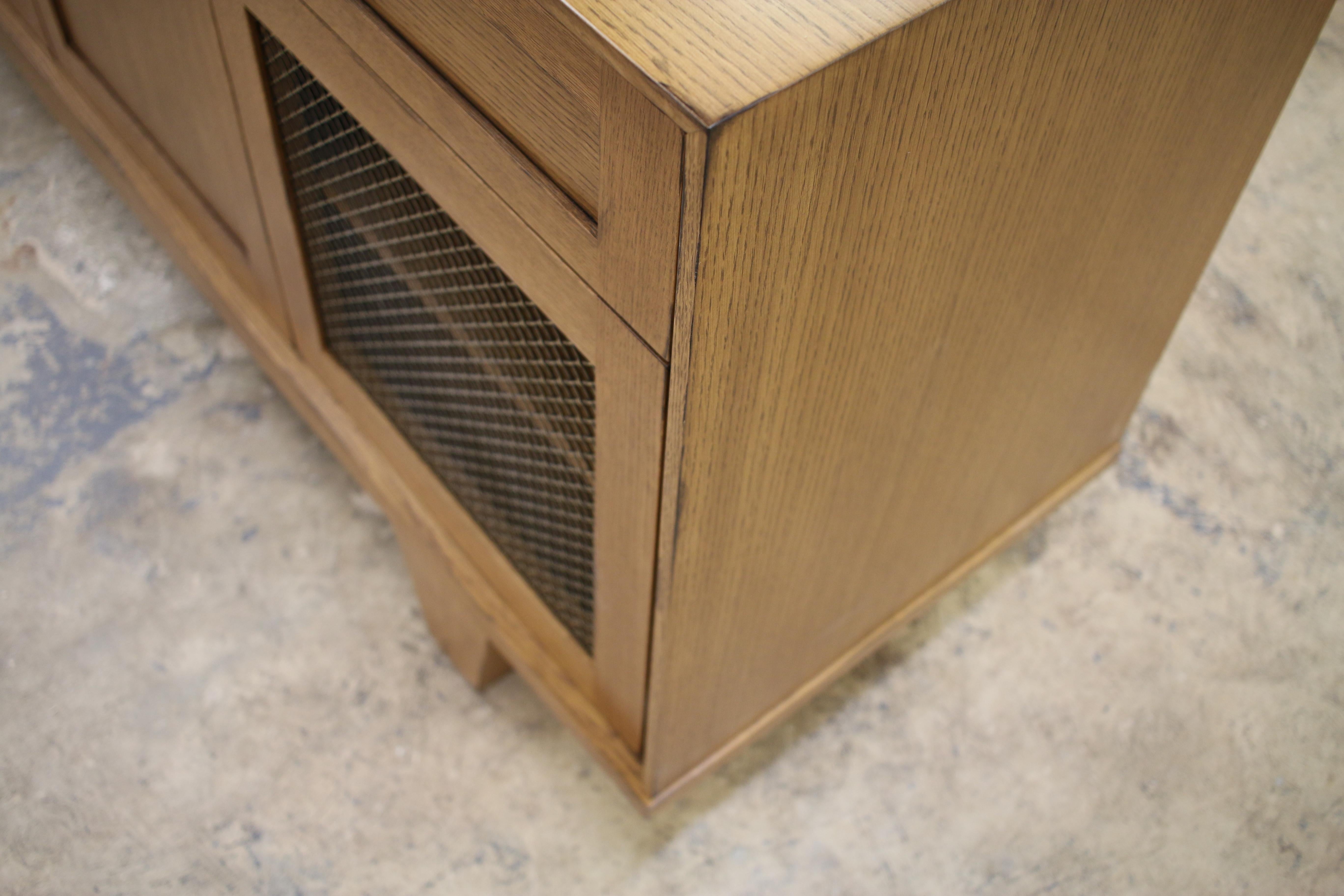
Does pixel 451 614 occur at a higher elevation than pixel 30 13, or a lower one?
lower

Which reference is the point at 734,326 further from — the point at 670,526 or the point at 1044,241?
the point at 1044,241

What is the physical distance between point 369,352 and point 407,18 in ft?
1.63

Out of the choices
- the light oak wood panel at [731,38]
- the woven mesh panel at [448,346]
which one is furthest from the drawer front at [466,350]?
the light oak wood panel at [731,38]

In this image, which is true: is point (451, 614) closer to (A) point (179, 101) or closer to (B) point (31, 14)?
(A) point (179, 101)

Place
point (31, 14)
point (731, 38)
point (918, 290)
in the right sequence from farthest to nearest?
point (31, 14) → point (918, 290) → point (731, 38)

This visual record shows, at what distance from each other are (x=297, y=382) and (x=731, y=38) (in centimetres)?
87

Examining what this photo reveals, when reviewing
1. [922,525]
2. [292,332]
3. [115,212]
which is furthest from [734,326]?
[115,212]

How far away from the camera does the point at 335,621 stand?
1.37m

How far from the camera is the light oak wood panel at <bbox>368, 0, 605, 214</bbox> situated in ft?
2.00

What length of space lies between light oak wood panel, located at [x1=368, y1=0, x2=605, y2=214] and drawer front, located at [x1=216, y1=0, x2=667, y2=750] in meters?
0.06

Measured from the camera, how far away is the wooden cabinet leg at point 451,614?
121cm

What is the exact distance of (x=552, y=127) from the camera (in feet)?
2.16

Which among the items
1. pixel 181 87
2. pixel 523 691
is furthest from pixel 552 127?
pixel 523 691

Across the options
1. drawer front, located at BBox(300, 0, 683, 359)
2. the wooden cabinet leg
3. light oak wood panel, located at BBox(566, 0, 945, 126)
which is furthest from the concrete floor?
light oak wood panel, located at BBox(566, 0, 945, 126)
